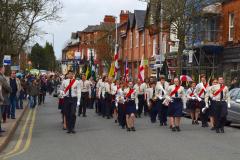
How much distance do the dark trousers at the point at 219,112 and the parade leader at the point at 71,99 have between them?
4.29 m

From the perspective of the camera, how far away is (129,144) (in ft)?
44.7

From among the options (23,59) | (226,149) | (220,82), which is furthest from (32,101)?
(23,59)

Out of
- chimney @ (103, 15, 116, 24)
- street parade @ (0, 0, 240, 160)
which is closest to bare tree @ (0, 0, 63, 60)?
street parade @ (0, 0, 240, 160)

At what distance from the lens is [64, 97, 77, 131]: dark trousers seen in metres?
16.5

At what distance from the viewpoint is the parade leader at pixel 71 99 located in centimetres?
1656

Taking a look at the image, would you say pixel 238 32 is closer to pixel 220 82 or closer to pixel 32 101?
pixel 32 101

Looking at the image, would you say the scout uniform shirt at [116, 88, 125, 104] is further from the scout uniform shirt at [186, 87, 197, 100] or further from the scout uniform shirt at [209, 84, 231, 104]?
the scout uniform shirt at [186, 87, 197, 100]

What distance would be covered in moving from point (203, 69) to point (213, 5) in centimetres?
432

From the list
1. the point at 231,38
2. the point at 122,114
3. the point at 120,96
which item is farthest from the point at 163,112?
the point at 231,38

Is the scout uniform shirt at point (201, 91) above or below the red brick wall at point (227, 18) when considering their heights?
below

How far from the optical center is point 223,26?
34.7 m

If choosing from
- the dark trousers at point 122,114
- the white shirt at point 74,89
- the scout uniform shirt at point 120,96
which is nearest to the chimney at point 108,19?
the dark trousers at point 122,114

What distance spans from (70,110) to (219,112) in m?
4.63

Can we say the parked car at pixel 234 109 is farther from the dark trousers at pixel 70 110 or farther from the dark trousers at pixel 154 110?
the dark trousers at pixel 70 110
